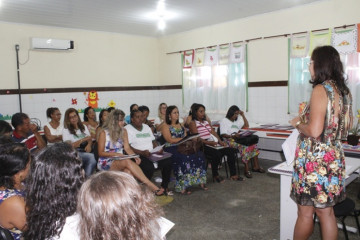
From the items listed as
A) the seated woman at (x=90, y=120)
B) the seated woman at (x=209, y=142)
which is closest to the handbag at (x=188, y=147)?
the seated woman at (x=209, y=142)

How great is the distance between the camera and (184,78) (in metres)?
6.78

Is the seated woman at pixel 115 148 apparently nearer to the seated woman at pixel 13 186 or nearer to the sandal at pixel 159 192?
the sandal at pixel 159 192

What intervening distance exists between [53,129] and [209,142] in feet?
7.18

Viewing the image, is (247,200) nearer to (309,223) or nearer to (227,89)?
(309,223)

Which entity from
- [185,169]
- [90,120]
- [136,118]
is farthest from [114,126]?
[90,120]

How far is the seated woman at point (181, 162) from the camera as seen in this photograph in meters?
3.95

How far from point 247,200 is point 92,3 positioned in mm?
3431

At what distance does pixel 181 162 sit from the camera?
394 cm

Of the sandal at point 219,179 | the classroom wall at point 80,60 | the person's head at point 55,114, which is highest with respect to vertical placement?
the classroom wall at point 80,60

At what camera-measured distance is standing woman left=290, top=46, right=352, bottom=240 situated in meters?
1.83

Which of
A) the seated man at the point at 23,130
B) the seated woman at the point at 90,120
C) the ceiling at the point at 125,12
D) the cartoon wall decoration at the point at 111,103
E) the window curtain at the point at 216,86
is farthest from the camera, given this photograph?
the cartoon wall decoration at the point at 111,103

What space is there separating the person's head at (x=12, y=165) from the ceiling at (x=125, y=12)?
3.26m

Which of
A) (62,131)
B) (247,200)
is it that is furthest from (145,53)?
(247,200)

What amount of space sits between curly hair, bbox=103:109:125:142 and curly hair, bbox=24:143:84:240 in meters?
2.21
